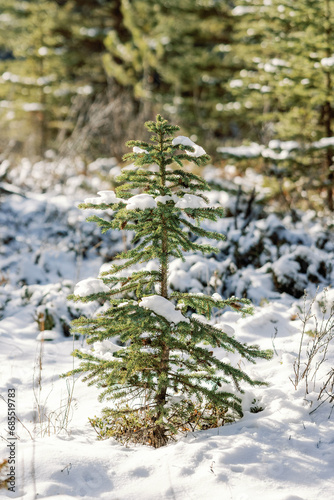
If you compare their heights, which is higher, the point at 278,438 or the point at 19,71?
the point at 19,71

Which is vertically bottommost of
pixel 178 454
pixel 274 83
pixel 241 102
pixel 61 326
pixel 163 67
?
pixel 178 454

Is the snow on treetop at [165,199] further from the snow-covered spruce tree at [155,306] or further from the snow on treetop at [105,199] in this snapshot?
the snow on treetop at [105,199]

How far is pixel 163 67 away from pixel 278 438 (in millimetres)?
13636

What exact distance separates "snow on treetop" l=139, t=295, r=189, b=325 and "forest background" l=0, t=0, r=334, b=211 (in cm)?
492

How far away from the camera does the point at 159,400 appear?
8.45ft

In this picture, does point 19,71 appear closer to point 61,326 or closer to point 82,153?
point 82,153

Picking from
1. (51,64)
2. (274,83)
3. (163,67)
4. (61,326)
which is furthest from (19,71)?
(61,326)

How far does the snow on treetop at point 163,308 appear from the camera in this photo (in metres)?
2.29

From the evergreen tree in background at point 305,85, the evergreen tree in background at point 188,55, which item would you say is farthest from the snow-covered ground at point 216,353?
the evergreen tree in background at point 188,55

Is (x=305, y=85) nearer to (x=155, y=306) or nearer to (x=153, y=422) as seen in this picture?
(x=155, y=306)

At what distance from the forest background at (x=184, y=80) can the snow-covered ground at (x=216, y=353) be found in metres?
1.54

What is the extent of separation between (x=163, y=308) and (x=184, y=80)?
1369cm

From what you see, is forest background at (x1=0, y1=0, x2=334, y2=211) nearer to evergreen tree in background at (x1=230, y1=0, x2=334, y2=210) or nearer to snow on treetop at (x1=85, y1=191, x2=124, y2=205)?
evergreen tree in background at (x1=230, y1=0, x2=334, y2=210)

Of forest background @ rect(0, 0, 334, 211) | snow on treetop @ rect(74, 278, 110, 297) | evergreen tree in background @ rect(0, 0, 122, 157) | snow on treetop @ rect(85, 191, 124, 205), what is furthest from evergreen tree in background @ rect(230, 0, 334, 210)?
evergreen tree in background @ rect(0, 0, 122, 157)
